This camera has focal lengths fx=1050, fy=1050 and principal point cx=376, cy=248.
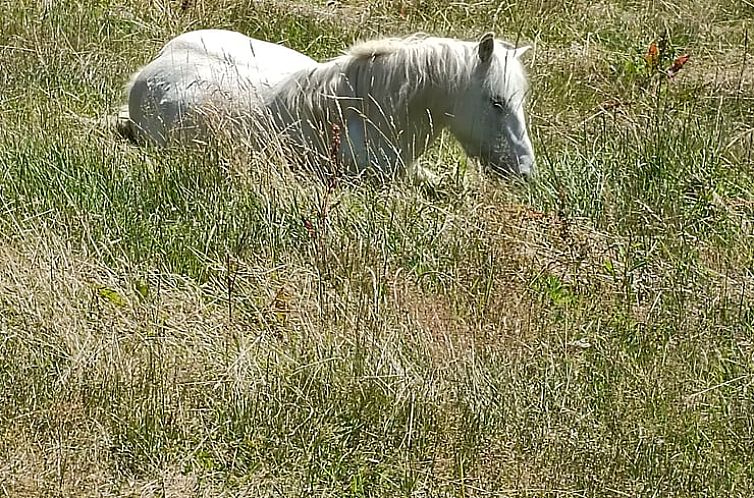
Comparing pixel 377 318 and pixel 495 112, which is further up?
pixel 495 112

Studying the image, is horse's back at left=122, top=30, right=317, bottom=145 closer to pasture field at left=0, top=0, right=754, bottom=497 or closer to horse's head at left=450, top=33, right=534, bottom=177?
pasture field at left=0, top=0, right=754, bottom=497

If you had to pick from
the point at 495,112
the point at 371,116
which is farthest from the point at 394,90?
the point at 495,112

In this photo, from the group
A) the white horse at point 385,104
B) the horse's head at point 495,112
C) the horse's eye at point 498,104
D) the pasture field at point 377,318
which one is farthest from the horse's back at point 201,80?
the horse's eye at point 498,104

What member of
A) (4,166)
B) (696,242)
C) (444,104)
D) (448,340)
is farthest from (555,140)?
(4,166)

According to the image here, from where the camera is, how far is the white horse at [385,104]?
472 centimetres

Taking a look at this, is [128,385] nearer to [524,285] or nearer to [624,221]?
[524,285]

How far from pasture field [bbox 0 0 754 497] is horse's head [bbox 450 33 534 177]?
11 cm

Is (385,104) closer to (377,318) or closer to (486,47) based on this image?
(486,47)

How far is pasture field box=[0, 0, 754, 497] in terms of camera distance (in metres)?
3.01

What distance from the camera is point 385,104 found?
15.9ft

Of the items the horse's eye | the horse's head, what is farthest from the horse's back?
the horse's eye

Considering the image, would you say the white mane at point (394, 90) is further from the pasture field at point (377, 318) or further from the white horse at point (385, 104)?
the pasture field at point (377, 318)

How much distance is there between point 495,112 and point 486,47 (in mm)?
302

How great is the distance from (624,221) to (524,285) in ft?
2.67
